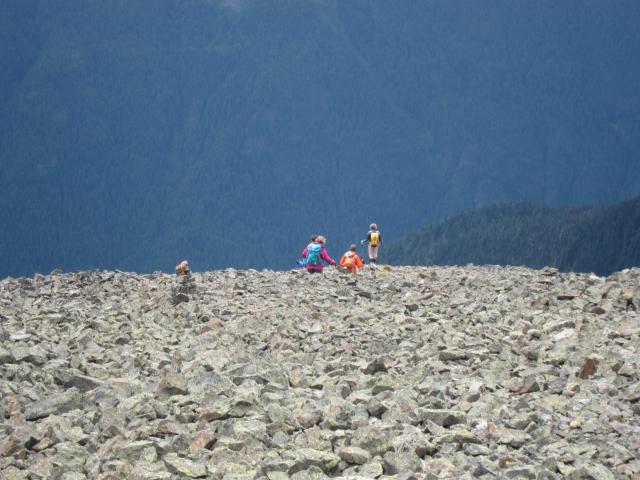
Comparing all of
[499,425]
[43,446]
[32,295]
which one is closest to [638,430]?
[499,425]

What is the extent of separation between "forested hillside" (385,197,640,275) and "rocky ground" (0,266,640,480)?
85449 millimetres

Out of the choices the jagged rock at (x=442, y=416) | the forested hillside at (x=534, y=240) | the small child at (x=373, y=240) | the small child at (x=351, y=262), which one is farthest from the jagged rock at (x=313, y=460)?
the forested hillside at (x=534, y=240)

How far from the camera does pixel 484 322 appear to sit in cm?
1828

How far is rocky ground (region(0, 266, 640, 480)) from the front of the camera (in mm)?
9898

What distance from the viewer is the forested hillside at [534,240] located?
108 metres

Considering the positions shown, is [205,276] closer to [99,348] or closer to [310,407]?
[99,348]

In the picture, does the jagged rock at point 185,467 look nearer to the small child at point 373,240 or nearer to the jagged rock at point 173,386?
the jagged rock at point 173,386

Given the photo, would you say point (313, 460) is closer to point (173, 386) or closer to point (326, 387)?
point (173, 386)

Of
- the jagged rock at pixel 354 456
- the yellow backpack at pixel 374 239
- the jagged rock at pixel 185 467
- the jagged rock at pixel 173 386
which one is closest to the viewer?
the jagged rock at pixel 185 467

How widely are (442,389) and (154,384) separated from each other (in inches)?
141

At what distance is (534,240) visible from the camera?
398 feet

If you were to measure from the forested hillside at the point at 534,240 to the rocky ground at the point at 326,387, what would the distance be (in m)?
85.4

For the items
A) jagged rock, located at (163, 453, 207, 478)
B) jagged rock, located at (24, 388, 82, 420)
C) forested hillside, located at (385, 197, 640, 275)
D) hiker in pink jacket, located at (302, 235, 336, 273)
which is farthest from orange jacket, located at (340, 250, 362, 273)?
forested hillside, located at (385, 197, 640, 275)

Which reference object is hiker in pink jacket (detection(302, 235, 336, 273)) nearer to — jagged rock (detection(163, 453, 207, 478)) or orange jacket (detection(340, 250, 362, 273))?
orange jacket (detection(340, 250, 362, 273))
